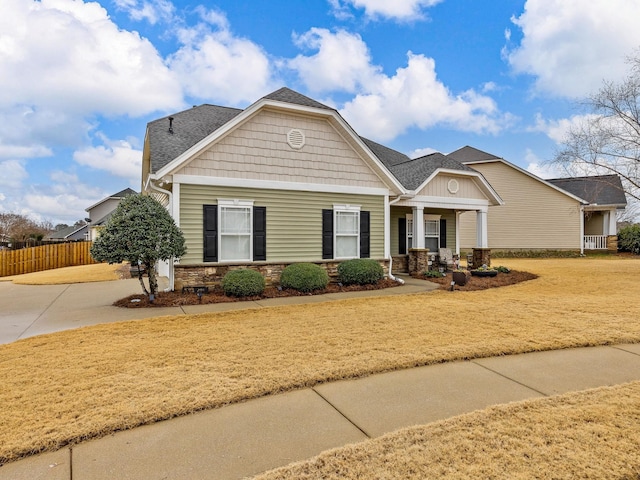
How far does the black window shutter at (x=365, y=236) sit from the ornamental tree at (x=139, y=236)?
19.1 ft

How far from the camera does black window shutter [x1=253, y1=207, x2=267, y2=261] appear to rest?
416 inches

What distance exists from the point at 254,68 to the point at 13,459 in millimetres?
15434

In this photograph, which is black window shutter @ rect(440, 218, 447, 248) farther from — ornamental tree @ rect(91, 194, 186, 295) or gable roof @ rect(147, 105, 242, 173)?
ornamental tree @ rect(91, 194, 186, 295)

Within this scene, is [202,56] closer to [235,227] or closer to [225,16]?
[225,16]

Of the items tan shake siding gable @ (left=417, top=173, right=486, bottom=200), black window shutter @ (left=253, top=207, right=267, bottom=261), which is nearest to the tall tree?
tan shake siding gable @ (left=417, top=173, right=486, bottom=200)

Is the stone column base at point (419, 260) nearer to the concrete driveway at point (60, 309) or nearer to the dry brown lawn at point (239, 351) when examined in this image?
the dry brown lawn at point (239, 351)

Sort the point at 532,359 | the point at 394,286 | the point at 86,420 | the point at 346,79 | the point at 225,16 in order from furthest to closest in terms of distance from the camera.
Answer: the point at 346,79 < the point at 225,16 < the point at 394,286 < the point at 532,359 < the point at 86,420

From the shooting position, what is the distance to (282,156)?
10.9 metres

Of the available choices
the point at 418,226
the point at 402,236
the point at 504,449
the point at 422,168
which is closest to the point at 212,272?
the point at 418,226

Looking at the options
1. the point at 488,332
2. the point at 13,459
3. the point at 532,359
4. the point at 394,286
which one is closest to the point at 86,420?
the point at 13,459

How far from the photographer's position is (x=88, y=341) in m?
5.60

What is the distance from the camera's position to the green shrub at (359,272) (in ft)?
36.8

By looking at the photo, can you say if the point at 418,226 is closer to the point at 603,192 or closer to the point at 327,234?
the point at 327,234

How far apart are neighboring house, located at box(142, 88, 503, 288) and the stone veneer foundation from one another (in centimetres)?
3
